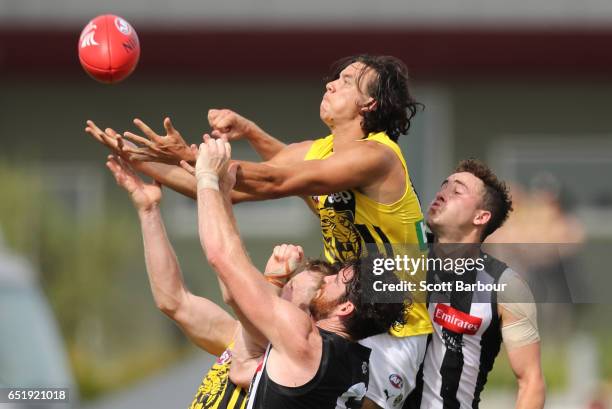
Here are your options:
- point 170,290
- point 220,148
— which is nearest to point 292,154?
point 170,290

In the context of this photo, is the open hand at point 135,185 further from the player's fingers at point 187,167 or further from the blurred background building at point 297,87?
the blurred background building at point 297,87

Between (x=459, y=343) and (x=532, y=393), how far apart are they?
1.60ft

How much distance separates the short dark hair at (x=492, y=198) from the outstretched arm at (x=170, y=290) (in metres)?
1.58

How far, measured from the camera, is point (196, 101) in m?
21.5

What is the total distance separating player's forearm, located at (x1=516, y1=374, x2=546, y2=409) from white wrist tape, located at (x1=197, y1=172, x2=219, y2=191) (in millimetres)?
1929

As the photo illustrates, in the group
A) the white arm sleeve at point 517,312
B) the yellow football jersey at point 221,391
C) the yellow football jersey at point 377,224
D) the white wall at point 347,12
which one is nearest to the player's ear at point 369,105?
the yellow football jersey at point 377,224

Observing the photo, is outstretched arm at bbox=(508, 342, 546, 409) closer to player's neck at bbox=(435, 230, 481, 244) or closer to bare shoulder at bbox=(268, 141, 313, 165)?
player's neck at bbox=(435, 230, 481, 244)

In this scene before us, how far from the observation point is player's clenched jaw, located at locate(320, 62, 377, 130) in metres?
6.68

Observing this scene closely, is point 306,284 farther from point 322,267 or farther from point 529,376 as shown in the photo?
point 529,376

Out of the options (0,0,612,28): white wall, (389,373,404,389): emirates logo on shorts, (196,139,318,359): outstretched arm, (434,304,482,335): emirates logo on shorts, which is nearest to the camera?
(196,139,318,359): outstretched arm

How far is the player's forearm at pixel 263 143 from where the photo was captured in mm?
7246

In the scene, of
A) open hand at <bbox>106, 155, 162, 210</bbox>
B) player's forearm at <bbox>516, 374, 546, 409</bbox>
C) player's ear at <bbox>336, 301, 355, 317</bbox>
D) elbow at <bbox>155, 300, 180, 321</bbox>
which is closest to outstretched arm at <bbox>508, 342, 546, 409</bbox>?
player's forearm at <bbox>516, 374, 546, 409</bbox>

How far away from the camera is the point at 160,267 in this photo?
22.9 ft

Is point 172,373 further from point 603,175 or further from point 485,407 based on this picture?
point 603,175
